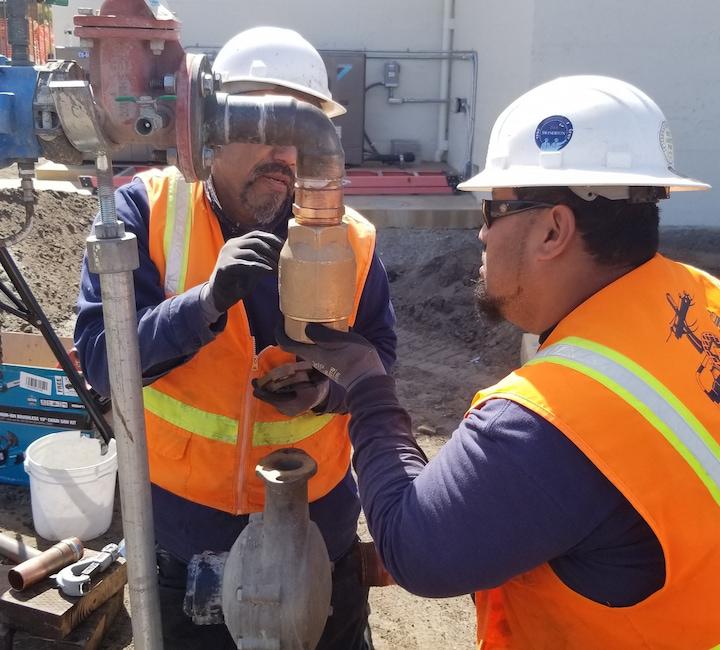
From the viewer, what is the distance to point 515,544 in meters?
1.23

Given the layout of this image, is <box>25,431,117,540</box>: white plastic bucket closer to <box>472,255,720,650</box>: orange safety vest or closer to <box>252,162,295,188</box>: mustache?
<box>252,162,295,188</box>: mustache

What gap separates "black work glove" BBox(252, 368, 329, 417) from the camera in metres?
1.85

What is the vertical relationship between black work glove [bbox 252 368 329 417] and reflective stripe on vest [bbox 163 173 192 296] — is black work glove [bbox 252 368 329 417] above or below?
below

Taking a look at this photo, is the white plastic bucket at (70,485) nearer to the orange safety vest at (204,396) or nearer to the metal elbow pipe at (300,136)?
the orange safety vest at (204,396)

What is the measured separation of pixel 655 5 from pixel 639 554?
6875 millimetres

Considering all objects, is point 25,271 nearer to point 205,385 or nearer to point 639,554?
point 205,385

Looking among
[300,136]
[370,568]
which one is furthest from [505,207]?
[370,568]

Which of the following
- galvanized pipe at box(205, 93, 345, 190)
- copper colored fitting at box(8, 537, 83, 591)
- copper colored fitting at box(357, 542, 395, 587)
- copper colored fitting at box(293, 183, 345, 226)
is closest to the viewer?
galvanized pipe at box(205, 93, 345, 190)

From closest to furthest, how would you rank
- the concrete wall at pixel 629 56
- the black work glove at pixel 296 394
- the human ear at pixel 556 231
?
the human ear at pixel 556 231 < the black work glove at pixel 296 394 < the concrete wall at pixel 629 56

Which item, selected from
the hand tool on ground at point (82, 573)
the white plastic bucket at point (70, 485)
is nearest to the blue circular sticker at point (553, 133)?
the hand tool on ground at point (82, 573)

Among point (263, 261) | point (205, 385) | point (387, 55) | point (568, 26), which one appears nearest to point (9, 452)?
point (205, 385)

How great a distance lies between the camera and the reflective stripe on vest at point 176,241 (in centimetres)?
190

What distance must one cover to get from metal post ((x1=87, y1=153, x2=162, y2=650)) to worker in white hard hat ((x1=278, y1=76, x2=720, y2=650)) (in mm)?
427

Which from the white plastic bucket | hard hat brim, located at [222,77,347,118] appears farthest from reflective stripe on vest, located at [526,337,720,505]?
the white plastic bucket
